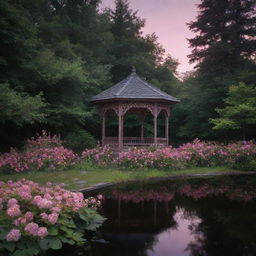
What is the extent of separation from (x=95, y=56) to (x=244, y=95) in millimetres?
11780

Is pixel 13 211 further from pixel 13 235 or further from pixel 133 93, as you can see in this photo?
pixel 133 93

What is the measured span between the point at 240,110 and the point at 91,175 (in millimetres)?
10031

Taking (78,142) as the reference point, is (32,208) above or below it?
below

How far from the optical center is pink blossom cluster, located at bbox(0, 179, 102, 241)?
11.6 feet

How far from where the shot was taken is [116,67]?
24578mm

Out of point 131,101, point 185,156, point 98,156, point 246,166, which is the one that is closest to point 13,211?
point 98,156

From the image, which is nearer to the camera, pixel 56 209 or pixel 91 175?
pixel 56 209

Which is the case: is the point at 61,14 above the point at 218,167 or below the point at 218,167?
above

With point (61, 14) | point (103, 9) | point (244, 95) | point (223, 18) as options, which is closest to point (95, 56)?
point (61, 14)

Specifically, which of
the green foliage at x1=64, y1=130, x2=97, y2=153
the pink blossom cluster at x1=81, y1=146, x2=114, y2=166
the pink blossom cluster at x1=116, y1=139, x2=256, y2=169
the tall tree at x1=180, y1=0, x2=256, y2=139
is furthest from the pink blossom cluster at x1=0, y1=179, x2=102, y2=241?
the tall tree at x1=180, y1=0, x2=256, y2=139

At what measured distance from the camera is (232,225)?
557 cm

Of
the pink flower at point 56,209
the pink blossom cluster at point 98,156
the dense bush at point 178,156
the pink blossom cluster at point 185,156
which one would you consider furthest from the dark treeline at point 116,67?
the pink flower at point 56,209

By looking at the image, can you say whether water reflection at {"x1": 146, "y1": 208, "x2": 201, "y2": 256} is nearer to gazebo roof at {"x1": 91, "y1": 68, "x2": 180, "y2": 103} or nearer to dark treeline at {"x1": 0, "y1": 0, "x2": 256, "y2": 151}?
dark treeline at {"x1": 0, "y1": 0, "x2": 256, "y2": 151}

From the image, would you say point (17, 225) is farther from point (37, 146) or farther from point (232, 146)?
point (232, 146)
